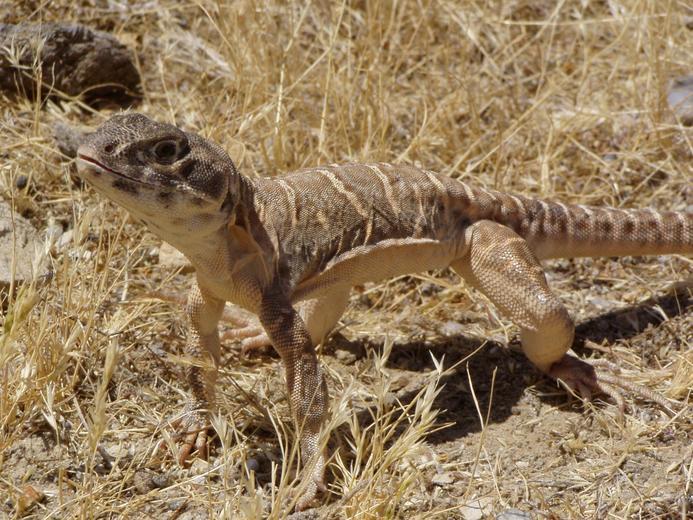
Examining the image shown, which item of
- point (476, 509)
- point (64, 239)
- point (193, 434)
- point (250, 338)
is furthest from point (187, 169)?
point (64, 239)

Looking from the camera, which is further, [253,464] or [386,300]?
[386,300]

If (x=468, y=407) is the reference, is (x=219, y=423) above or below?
above

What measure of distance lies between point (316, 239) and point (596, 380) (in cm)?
163

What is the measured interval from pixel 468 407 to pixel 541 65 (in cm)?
357

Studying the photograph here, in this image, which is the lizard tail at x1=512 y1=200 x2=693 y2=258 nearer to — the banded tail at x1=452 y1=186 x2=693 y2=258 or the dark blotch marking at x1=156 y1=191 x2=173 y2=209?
the banded tail at x1=452 y1=186 x2=693 y2=258

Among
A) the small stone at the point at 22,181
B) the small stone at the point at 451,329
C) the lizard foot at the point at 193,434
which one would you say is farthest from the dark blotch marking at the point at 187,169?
the small stone at the point at 22,181

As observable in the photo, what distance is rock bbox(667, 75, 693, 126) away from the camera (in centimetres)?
650

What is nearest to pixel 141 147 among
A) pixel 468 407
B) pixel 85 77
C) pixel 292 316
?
pixel 292 316

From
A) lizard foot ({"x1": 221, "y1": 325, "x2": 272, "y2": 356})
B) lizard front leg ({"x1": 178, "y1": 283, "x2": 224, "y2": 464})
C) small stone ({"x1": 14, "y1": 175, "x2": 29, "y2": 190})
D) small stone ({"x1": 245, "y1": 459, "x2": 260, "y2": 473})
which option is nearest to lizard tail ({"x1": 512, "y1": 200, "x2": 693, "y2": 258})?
lizard foot ({"x1": 221, "y1": 325, "x2": 272, "y2": 356})

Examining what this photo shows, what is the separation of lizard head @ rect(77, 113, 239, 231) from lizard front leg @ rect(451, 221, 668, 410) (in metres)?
1.48

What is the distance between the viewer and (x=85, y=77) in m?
6.48

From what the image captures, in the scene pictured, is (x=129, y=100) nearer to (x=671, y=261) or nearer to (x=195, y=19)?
(x=195, y=19)

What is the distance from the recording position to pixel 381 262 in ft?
15.0

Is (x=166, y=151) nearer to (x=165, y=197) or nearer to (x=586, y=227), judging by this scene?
(x=165, y=197)
